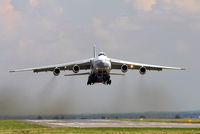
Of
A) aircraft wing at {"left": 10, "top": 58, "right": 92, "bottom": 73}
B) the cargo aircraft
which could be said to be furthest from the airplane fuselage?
aircraft wing at {"left": 10, "top": 58, "right": 92, "bottom": 73}

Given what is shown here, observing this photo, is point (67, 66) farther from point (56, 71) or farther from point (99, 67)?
point (99, 67)

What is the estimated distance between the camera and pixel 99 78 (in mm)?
44625

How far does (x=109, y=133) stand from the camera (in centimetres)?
2670

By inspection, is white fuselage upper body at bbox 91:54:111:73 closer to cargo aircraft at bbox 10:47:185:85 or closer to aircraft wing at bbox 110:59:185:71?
cargo aircraft at bbox 10:47:185:85

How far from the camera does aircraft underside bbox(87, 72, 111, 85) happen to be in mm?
43500

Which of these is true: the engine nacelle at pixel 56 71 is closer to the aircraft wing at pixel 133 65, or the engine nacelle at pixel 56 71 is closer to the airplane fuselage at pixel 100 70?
the airplane fuselage at pixel 100 70

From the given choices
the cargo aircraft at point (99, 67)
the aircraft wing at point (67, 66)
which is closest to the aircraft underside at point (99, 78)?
the cargo aircraft at point (99, 67)

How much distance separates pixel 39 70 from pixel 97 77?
9.69 meters

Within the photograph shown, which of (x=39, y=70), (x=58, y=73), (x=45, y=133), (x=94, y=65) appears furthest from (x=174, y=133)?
(x=39, y=70)

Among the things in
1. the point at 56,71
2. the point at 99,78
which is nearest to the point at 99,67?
the point at 99,78

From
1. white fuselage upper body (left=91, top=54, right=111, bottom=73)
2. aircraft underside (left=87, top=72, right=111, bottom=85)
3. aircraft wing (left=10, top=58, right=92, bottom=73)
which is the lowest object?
aircraft underside (left=87, top=72, right=111, bottom=85)

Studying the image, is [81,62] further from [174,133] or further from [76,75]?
[174,133]

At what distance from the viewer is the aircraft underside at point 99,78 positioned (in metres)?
43.5

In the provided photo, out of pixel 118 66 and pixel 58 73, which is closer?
pixel 58 73
